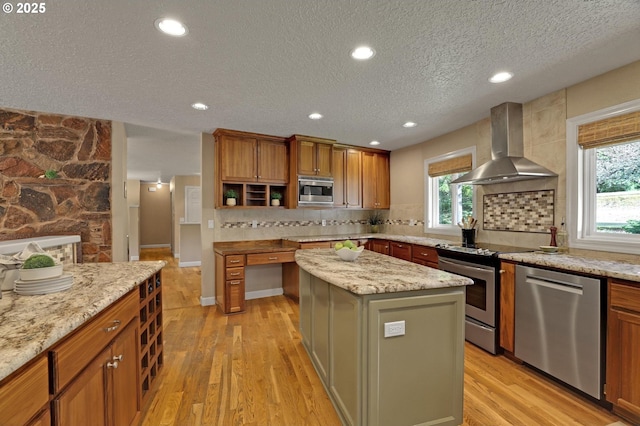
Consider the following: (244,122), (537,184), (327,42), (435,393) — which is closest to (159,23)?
(327,42)

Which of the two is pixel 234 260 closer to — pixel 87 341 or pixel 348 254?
pixel 348 254

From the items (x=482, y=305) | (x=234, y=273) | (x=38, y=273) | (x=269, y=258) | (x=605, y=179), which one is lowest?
(x=482, y=305)

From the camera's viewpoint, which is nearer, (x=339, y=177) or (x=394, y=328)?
(x=394, y=328)

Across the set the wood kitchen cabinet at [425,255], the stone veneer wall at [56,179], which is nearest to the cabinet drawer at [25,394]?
the stone veneer wall at [56,179]

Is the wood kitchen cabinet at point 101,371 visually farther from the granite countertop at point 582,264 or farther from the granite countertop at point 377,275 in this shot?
the granite countertop at point 582,264

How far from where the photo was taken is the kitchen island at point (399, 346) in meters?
1.51

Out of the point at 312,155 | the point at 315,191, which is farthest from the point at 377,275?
the point at 312,155

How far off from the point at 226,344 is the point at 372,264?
1.79m

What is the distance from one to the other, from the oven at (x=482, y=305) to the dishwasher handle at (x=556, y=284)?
31cm

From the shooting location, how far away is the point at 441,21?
170cm

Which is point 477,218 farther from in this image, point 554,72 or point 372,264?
point 372,264

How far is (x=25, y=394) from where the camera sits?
0.82 m

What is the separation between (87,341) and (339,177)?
404cm

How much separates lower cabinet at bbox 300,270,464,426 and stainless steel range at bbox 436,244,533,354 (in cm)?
122
